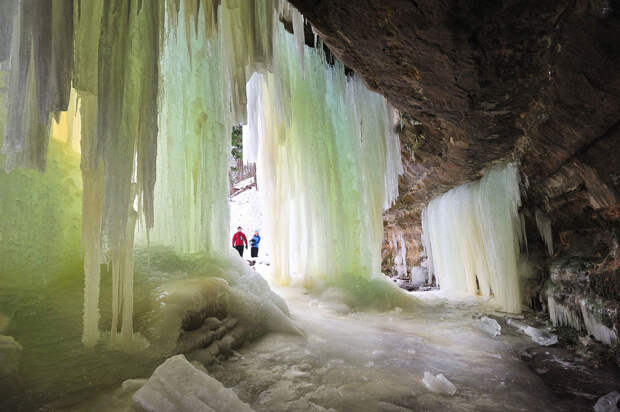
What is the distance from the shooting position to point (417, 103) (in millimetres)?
3551

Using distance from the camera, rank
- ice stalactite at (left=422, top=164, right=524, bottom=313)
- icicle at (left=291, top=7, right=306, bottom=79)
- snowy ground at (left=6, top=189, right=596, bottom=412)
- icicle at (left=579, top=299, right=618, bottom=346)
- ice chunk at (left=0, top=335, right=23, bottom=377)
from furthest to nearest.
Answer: ice stalactite at (left=422, top=164, right=524, bottom=313) → icicle at (left=291, top=7, right=306, bottom=79) → icicle at (left=579, top=299, right=618, bottom=346) → snowy ground at (left=6, top=189, right=596, bottom=412) → ice chunk at (left=0, top=335, right=23, bottom=377)

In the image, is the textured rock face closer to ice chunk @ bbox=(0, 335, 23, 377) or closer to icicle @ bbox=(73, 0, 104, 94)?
icicle @ bbox=(73, 0, 104, 94)

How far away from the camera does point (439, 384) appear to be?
2291 mm

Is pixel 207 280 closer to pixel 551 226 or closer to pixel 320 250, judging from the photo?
pixel 320 250

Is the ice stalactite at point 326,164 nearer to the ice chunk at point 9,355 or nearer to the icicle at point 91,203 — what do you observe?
the icicle at point 91,203

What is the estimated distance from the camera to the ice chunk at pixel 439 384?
225 cm

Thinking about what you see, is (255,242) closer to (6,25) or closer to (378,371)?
(378,371)

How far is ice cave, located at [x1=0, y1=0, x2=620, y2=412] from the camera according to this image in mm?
1896

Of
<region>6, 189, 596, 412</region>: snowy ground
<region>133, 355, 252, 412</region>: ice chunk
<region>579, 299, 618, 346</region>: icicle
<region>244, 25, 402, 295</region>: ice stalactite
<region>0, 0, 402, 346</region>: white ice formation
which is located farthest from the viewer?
<region>244, 25, 402, 295</region>: ice stalactite

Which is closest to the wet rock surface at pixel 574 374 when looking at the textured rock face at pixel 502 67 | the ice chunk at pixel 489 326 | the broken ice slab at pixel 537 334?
the broken ice slab at pixel 537 334

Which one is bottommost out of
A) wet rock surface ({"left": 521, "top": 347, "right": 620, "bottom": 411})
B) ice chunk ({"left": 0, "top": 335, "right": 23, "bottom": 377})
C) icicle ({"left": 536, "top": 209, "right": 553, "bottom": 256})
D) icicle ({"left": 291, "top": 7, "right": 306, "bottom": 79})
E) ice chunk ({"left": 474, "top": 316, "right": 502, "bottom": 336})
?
wet rock surface ({"left": 521, "top": 347, "right": 620, "bottom": 411})

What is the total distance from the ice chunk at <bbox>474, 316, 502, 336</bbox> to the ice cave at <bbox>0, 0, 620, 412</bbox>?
1.4 inches

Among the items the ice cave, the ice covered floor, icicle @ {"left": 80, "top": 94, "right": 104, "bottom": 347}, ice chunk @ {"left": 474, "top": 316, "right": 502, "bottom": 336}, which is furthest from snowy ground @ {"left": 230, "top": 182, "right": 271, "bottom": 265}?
icicle @ {"left": 80, "top": 94, "right": 104, "bottom": 347}

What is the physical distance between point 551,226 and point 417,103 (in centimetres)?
327
